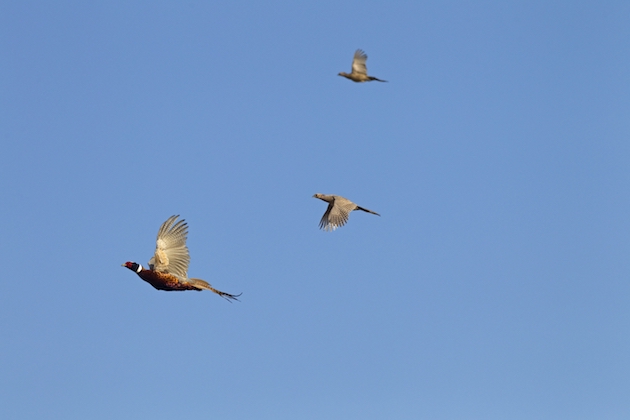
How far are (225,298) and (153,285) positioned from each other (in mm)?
4688

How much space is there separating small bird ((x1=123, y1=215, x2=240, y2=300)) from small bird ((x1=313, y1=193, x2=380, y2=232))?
9713 mm

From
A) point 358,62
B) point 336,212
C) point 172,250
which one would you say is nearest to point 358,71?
point 358,62

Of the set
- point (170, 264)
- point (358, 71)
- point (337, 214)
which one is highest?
point (358, 71)

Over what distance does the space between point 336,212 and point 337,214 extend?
249 mm

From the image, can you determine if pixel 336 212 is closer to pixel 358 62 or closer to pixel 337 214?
pixel 337 214

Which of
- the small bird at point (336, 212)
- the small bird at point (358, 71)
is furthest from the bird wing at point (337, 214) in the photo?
the small bird at point (358, 71)

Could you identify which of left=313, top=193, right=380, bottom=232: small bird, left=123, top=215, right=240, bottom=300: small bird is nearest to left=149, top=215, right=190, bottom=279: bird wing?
left=123, top=215, right=240, bottom=300: small bird

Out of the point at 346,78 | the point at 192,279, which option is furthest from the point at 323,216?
the point at 192,279

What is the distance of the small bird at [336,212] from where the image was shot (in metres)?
49.9

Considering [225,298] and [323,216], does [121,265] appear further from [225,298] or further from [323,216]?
[323,216]

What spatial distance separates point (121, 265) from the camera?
42.1 m

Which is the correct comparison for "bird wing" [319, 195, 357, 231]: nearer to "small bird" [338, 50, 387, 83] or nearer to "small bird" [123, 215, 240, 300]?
"small bird" [338, 50, 387, 83]

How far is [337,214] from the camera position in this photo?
50.7 metres

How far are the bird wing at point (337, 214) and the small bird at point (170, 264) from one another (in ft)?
31.8
